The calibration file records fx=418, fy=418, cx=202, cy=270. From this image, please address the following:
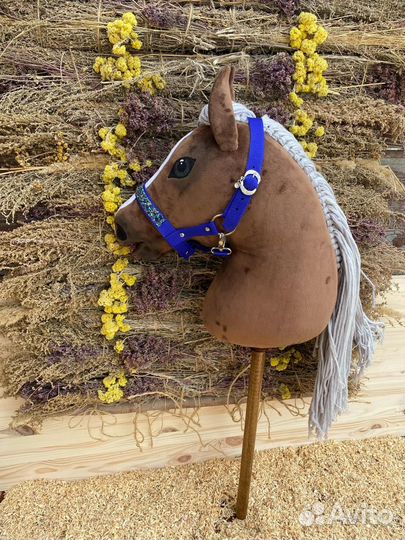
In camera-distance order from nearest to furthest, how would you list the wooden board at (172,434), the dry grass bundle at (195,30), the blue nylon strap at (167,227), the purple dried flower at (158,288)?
the blue nylon strap at (167,227) < the dry grass bundle at (195,30) < the purple dried flower at (158,288) < the wooden board at (172,434)

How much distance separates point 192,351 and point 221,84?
77 centimetres

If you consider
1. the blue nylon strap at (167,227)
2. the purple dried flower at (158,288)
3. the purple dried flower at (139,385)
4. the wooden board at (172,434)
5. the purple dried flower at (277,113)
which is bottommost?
the wooden board at (172,434)

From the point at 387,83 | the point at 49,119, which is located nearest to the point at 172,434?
the point at 49,119

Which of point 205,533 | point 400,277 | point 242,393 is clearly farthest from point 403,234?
point 205,533

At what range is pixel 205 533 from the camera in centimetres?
122

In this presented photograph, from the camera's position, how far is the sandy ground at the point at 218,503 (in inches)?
47.9

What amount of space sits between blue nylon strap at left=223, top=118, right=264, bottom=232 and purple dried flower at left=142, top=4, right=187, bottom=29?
388 millimetres

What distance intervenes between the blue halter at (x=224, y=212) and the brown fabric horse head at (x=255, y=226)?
0.01 meters

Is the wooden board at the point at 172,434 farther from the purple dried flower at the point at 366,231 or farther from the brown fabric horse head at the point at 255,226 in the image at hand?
the brown fabric horse head at the point at 255,226

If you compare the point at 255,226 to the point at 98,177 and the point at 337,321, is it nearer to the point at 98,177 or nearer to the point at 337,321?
the point at 337,321

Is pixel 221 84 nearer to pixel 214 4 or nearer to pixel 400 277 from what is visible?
pixel 214 4

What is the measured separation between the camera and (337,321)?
1.08 m

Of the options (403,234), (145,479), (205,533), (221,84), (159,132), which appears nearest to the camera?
(221,84)

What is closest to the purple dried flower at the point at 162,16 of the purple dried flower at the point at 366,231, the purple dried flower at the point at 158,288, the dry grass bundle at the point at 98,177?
the dry grass bundle at the point at 98,177
